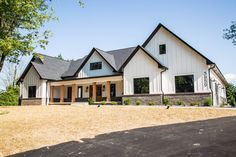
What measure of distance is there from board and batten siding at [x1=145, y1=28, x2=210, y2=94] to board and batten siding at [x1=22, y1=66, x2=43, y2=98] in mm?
15820

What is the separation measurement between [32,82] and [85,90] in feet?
24.6

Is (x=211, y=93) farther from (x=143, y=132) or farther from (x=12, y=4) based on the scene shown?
(x=12, y=4)

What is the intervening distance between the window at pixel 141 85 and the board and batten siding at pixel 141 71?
336 millimetres

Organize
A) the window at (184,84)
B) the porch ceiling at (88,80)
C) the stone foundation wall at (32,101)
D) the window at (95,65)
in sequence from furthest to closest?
the stone foundation wall at (32,101) < the window at (95,65) < the porch ceiling at (88,80) < the window at (184,84)

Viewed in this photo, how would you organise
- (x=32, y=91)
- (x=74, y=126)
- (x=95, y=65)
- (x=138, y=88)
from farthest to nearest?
(x=32, y=91)
(x=95, y=65)
(x=138, y=88)
(x=74, y=126)

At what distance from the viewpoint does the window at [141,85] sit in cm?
2212

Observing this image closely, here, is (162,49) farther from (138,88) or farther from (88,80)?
(88,80)

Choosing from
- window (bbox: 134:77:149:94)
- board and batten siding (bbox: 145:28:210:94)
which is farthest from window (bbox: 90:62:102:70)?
board and batten siding (bbox: 145:28:210:94)

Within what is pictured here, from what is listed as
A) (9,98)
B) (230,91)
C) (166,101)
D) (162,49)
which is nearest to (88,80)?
(162,49)

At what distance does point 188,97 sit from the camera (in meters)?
20.2

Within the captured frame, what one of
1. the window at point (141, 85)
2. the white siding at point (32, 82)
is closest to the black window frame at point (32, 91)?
the white siding at point (32, 82)

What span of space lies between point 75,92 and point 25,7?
644 inches

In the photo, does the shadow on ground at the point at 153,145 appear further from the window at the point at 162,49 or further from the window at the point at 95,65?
the window at the point at 95,65

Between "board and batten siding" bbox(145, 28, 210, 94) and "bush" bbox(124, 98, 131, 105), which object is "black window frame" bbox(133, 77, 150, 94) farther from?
"board and batten siding" bbox(145, 28, 210, 94)
